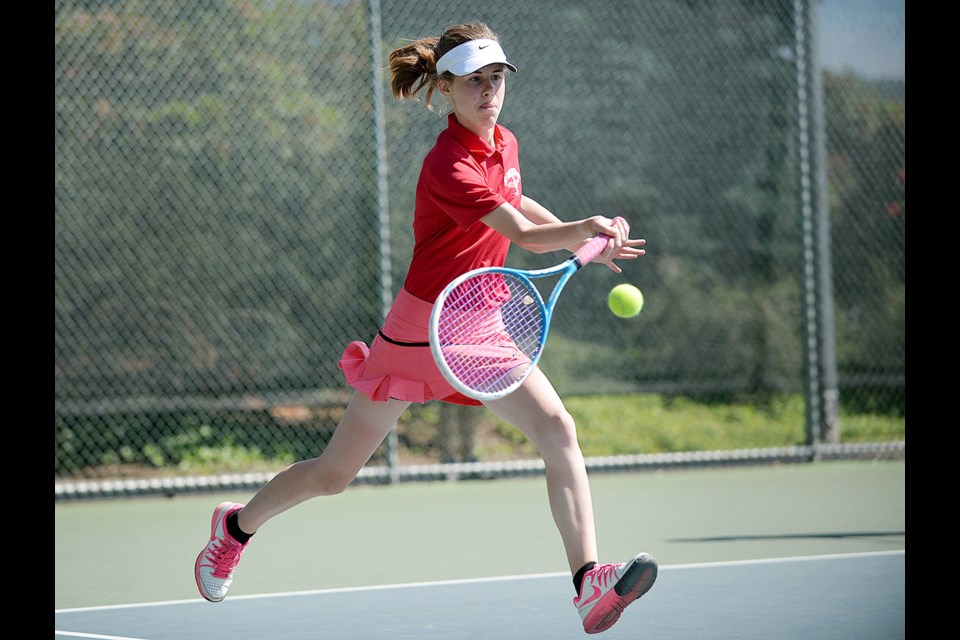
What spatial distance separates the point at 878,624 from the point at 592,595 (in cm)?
97

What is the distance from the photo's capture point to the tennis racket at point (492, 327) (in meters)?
3.12

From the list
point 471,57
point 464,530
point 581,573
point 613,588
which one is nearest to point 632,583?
point 613,588

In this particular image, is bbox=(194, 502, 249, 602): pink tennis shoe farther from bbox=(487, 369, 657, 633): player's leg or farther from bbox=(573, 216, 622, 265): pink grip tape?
bbox=(573, 216, 622, 265): pink grip tape

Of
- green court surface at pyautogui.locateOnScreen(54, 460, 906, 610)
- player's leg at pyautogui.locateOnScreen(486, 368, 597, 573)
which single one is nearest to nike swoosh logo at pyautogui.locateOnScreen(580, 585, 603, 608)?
player's leg at pyautogui.locateOnScreen(486, 368, 597, 573)

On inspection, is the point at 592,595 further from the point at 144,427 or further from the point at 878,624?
the point at 144,427

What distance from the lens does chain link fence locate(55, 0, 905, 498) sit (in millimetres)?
6527

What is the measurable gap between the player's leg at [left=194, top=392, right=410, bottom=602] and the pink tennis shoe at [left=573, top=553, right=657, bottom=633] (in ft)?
2.25

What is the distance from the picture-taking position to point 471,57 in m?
3.31

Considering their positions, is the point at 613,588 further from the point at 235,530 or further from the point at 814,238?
the point at 814,238

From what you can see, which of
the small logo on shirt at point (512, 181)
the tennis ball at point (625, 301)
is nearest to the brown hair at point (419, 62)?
the small logo on shirt at point (512, 181)

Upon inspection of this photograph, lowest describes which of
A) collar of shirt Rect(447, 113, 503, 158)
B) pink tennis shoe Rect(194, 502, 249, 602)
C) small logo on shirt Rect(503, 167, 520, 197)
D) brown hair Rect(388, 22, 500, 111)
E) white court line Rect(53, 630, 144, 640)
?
white court line Rect(53, 630, 144, 640)

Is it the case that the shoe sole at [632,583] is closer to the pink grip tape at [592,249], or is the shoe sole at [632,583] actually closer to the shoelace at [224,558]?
the pink grip tape at [592,249]

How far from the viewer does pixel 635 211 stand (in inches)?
289
